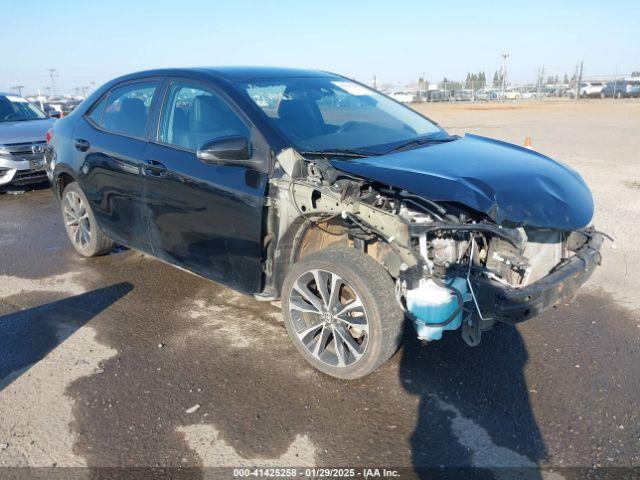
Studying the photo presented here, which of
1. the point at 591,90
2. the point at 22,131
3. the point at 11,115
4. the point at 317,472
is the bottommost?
the point at 317,472

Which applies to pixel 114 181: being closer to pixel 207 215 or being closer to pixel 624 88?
pixel 207 215

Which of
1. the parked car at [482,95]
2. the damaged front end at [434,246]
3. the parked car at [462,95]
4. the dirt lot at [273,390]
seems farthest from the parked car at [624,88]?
the damaged front end at [434,246]

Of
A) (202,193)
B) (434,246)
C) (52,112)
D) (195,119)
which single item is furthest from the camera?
(52,112)

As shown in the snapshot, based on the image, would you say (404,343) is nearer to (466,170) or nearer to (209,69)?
(466,170)

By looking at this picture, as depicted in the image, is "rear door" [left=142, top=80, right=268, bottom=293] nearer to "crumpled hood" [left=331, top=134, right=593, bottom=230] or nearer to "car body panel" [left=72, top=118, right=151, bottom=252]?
"car body panel" [left=72, top=118, right=151, bottom=252]

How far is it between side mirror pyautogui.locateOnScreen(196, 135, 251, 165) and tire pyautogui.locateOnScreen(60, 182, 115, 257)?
226 centimetres

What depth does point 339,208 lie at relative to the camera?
10.2ft

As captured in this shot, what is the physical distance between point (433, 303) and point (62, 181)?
4.33 m

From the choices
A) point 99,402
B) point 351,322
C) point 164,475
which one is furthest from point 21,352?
point 351,322

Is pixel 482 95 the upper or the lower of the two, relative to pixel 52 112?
upper

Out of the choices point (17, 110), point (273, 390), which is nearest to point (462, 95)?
point (17, 110)

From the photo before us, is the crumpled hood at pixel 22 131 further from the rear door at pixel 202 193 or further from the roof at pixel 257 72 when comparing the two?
the roof at pixel 257 72

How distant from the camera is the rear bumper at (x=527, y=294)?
2836 mm

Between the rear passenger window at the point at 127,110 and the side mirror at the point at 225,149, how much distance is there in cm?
117
